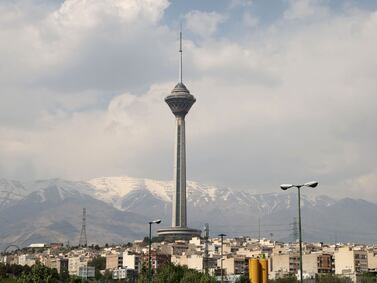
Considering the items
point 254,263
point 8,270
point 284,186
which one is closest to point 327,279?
point 8,270

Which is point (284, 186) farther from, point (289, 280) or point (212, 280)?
point (289, 280)

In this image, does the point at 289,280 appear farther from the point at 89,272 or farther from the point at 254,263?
the point at 254,263

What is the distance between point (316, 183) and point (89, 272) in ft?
271

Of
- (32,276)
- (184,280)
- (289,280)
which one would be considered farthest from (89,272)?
(289,280)

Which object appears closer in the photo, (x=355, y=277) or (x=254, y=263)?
(x=254, y=263)

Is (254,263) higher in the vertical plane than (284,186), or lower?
lower

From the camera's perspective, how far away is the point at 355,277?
582 feet

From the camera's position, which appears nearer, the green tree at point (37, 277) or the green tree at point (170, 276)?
the green tree at point (170, 276)

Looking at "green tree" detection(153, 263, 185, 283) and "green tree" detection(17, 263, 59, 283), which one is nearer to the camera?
"green tree" detection(153, 263, 185, 283)

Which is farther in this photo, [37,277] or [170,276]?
[37,277]

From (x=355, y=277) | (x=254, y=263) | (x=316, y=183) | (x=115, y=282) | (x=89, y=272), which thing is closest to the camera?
(x=254, y=263)

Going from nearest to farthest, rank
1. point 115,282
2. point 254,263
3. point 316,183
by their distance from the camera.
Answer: point 254,263, point 316,183, point 115,282

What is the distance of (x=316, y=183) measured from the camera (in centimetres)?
4641

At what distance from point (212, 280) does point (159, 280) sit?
8.54 m
